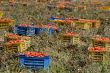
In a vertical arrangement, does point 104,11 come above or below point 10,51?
below

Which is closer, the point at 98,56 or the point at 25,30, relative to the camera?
the point at 98,56

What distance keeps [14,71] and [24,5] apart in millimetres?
14970

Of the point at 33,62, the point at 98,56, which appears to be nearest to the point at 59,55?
the point at 98,56

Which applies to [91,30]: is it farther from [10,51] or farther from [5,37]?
[10,51]

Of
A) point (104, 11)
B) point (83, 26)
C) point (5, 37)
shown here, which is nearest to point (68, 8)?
point (104, 11)

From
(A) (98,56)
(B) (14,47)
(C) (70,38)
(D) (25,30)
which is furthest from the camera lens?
(D) (25,30)

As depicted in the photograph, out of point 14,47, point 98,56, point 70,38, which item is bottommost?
point 70,38

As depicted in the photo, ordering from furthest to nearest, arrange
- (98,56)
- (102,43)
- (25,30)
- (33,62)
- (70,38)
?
(25,30) < (70,38) < (102,43) < (98,56) < (33,62)

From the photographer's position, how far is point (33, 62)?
10.2 m

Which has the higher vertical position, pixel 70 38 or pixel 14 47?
pixel 14 47

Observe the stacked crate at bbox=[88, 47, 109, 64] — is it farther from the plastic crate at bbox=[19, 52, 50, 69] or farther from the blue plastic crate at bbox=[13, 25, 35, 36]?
the blue plastic crate at bbox=[13, 25, 35, 36]

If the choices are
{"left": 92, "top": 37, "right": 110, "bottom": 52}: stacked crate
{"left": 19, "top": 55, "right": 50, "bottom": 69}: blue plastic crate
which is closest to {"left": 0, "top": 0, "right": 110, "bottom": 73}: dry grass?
{"left": 19, "top": 55, "right": 50, "bottom": 69}: blue plastic crate

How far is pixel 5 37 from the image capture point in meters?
13.5

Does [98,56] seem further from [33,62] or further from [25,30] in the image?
[25,30]
